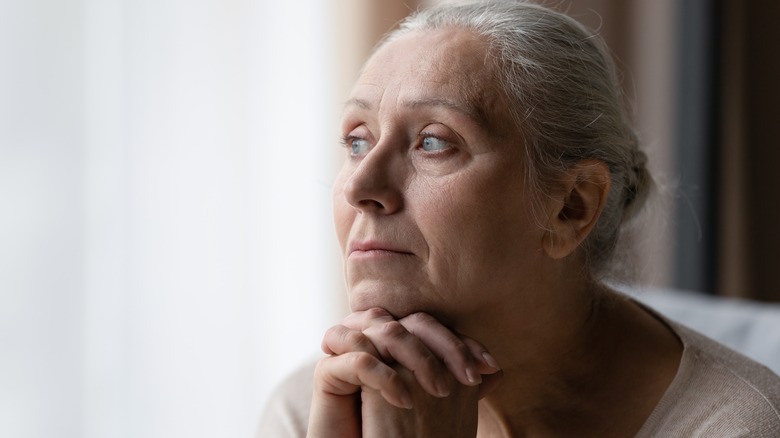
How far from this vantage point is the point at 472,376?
52.2 inches

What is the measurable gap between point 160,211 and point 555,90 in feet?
4.63

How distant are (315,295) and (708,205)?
1.81 m

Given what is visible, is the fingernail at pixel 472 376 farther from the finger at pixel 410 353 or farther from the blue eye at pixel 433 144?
the blue eye at pixel 433 144

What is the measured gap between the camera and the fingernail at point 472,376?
1324 millimetres

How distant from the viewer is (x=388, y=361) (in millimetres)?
1326

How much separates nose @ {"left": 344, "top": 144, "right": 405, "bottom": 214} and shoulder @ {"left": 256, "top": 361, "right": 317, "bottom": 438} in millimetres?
586

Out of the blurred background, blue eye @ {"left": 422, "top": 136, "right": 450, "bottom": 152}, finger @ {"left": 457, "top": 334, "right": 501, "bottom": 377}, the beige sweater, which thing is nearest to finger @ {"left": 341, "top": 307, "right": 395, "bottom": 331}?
finger @ {"left": 457, "top": 334, "right": 501, "bottom": 377}

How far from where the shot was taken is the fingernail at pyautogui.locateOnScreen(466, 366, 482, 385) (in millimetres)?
1324

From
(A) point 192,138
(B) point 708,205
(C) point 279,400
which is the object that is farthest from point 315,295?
(B) point 708,205

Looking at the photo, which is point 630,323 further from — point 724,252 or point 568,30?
point 724,252

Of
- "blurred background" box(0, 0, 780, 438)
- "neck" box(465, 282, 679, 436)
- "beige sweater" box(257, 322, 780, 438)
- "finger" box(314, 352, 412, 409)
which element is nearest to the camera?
"finger" box(314, 352, 412, 409)

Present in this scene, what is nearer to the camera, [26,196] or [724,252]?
[26,196]

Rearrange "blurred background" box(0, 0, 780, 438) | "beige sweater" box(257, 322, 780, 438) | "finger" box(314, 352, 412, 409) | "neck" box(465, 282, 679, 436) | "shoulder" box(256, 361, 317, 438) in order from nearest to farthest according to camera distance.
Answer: "finger" box(314, 352, 412, 409) → "beige sweater" box(257, 322, 780, 438) → "neck" box(465, 282, 679, 436) → "shoulder" box(256, 361, 317, 438) → "blurred background" box(0, 0, 780, 438)

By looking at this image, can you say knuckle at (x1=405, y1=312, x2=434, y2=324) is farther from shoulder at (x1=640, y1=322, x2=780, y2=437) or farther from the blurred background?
the blurred background
